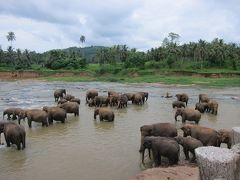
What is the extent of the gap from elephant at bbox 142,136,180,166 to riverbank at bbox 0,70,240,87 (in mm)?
43922

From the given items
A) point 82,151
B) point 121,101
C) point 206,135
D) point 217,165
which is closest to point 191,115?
point 206,135

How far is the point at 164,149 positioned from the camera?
431 inches

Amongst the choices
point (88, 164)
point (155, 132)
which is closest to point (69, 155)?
point (88, 164)

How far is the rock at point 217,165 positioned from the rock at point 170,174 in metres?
5.09

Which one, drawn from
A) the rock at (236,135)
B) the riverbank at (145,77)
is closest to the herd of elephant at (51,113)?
the rock at (236,135)

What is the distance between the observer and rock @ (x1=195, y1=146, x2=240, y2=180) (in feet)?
13.2

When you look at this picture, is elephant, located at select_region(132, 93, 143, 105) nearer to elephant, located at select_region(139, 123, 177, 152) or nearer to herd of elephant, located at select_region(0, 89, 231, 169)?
herd of elephant, located at select_region(0, 89, 231, 169)

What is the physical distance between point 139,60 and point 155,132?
70.7m

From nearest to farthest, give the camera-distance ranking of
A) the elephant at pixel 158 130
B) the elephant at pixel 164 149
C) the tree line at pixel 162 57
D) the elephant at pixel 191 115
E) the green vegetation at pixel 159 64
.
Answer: the elephant at pixel 164 149, the elephant at pixel 158 130, the elephant at pixel 191 115, the green vegetation at pixel 159 64, the tree line at pixel 162 57

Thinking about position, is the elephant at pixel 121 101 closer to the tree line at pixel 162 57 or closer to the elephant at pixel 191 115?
the elephant at pixel 191 115

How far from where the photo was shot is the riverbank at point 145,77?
192 ft

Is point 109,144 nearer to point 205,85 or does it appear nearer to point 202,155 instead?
point 202,155

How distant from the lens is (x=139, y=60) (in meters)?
83.8

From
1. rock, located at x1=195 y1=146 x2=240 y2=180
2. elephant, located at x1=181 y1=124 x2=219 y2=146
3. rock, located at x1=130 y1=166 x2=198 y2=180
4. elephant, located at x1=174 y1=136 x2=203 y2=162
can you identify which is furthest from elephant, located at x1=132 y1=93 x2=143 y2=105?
rock, located at x1=195 y1=146 x2=240 y2=180
